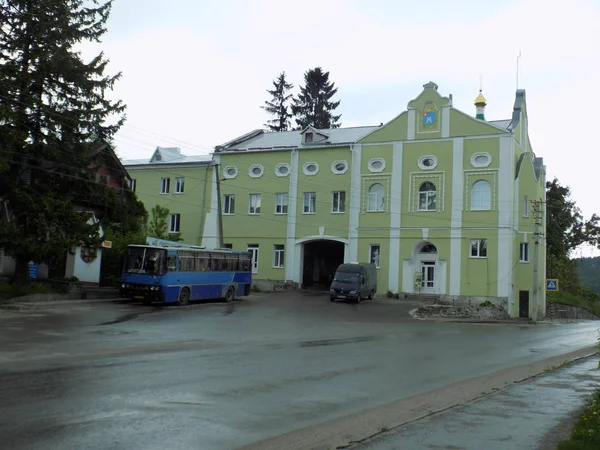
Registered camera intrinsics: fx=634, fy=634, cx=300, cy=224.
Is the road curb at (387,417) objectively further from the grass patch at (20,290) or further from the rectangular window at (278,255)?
the rectangular window at (278,255)

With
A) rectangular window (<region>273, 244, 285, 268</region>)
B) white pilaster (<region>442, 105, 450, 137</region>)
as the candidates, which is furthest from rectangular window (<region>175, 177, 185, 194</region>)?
white pilaster (<region>442, 105, 450, 137</region>)

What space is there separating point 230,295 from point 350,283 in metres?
8.11

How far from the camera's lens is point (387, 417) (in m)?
8.61

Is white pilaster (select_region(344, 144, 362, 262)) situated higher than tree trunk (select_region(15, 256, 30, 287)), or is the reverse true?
white pilaster (select_region(344, 144, 362, 262))

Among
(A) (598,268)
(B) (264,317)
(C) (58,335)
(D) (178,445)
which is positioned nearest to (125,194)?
(B) (264,317)

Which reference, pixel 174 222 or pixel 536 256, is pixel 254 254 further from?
pixel 536 256

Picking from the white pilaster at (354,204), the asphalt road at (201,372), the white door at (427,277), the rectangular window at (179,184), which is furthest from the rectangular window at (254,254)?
the asphalt road at (201,372)

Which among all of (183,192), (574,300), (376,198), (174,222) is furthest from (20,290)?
(574,300)

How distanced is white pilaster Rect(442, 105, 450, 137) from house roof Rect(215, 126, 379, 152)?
5788mm

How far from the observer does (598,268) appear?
145 m

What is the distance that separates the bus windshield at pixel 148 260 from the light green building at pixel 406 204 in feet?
64.8

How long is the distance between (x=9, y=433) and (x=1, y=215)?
86.3 ft

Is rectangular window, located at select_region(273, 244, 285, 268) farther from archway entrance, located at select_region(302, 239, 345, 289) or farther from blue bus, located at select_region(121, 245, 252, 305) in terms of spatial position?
Result: blue bus, located at select_region(121, 245, 252, 305)

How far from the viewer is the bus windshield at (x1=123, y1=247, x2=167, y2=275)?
3088 centimetres
